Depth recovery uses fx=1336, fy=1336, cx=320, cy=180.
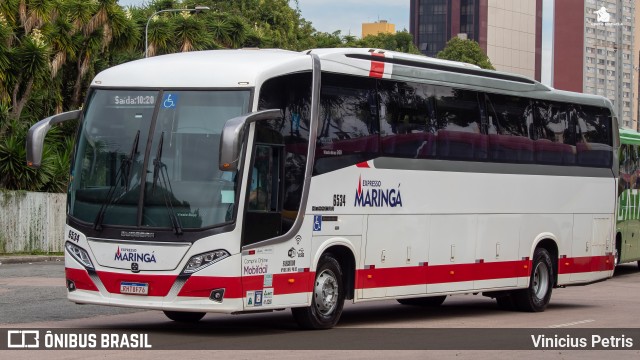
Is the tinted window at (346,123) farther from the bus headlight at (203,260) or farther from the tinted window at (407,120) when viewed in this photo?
the bus headlight at (203,260)

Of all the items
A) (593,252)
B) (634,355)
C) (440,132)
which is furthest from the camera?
(593,252)

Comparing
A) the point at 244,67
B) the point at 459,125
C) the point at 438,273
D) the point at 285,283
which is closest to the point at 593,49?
the point at 459,125

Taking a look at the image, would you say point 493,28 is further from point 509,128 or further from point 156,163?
point 156,163

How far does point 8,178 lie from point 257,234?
23365 millimetres

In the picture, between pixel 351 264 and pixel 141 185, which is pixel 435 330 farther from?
pixel 141 185

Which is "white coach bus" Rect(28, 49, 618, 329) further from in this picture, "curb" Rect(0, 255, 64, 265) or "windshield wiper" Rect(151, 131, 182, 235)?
"curb" Rect(0, 255, 64, 265)

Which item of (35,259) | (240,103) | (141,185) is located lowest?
(35,259)

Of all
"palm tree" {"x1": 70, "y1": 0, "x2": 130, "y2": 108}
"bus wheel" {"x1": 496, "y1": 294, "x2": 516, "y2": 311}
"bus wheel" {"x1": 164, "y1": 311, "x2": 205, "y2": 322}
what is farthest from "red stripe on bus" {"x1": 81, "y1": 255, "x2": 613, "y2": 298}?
"palm tree" {"x1": 70, "y1": 0, "x2": 130, "y2": 108}

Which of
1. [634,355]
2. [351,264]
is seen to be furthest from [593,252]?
[634,355]

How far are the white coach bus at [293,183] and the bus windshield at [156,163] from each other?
2 centimetres

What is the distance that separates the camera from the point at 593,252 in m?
23.4

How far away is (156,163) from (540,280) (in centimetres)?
891

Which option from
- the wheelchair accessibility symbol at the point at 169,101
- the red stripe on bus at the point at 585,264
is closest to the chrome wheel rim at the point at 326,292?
the wheelchair accessibility symbol at the point at 169,101

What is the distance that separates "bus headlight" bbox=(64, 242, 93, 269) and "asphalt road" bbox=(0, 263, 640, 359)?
0.99m
